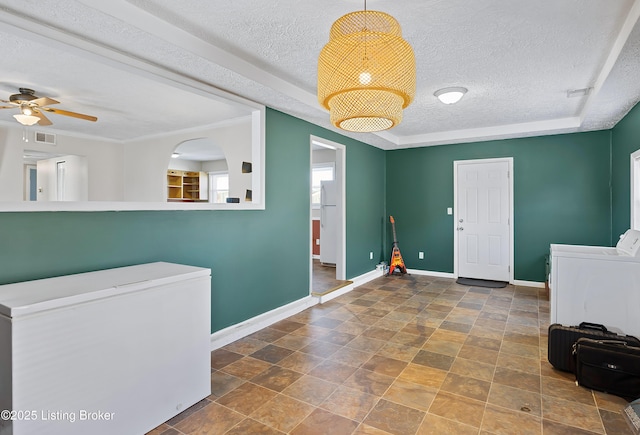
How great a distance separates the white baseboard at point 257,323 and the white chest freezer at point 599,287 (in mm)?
2565

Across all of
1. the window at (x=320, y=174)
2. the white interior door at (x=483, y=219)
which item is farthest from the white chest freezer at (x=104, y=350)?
the window at (x=320, y=174)

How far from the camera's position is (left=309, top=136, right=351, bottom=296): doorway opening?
17.4ft

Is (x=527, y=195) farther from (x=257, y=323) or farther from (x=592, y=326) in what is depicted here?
(x=257, y=323)

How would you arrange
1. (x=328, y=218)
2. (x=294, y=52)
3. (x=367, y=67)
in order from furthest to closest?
(x=328, y=218) < (x=294, y=52) < (x=367, y=67)

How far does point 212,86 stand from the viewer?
3.07 m

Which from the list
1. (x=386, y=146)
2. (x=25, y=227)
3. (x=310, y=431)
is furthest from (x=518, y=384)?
(x=386, y=146)

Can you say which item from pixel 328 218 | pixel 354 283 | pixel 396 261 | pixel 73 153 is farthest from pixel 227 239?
pixel 73 153

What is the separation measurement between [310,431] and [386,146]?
202 inches

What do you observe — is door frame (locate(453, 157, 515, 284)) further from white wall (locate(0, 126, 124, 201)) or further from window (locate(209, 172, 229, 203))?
white wall (locate(0, 126, 124, 201))

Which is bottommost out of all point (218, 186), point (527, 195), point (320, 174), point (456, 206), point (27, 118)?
point (456, 206)

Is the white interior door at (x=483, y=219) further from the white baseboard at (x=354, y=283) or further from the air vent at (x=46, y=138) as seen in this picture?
the air vent at (x=46, y=138)

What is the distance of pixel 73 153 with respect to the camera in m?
6.21

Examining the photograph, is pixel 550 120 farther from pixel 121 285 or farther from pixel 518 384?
pixel 121 285

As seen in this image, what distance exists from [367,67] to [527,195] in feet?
15.9
